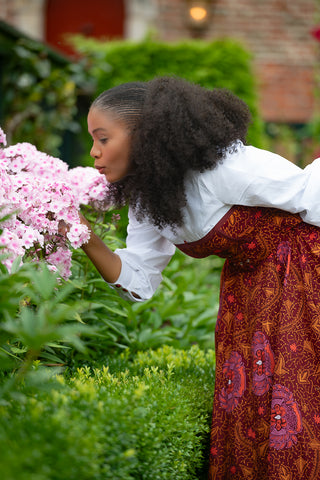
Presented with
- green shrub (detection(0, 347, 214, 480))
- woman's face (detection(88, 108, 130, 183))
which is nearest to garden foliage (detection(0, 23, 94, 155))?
woman's face (detection(88, 108, 130, 183))

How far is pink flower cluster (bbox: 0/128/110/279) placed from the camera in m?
2.00

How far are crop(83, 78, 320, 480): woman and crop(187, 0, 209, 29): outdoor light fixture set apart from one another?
6556mm

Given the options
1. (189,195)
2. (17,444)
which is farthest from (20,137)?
(17,444)

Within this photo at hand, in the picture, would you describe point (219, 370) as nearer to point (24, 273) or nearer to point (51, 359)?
point (51, 359)

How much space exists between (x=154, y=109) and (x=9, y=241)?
602 mm

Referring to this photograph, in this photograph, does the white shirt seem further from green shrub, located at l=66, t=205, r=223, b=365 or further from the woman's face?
green shrub, located at l=66, t=205, r=223, b=365

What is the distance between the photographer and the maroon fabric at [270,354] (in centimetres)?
203

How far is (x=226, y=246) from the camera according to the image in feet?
6.93

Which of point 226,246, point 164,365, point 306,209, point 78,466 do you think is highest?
point 306,209

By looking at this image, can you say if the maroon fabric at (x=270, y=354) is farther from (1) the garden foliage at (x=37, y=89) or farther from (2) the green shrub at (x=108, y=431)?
(1) the garden foliage at (x=37, y=89)

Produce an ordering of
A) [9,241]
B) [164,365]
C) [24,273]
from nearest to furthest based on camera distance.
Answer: [24,273] < [9,241] < [164,365]

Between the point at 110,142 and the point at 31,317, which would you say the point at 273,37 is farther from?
the point at 31,317

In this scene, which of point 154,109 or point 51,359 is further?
point 51,359

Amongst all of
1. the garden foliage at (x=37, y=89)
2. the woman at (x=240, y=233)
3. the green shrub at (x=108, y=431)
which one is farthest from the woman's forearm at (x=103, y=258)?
the garden foliage at (x=37, y=89)
